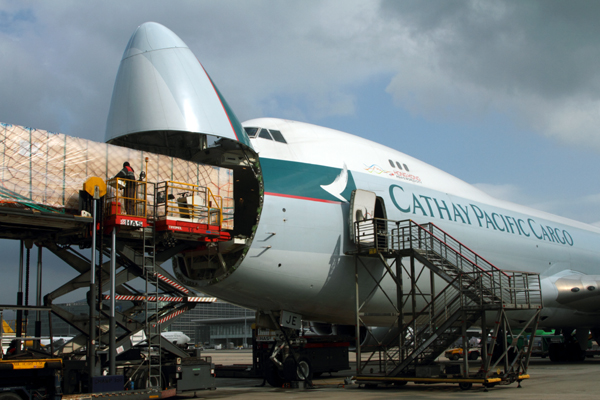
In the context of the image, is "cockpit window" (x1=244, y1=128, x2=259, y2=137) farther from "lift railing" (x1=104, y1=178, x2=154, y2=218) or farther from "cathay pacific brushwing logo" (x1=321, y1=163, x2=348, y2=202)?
"lift railing" (x1=104, y1=178, x2=154, y2=218)

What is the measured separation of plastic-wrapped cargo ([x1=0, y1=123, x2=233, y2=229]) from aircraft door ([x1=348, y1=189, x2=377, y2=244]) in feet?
14.7

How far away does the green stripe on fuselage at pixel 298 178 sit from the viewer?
13750 millimetres

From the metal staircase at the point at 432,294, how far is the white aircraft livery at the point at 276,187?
0.55 m

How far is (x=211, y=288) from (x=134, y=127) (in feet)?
13.6

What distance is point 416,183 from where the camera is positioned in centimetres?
1725

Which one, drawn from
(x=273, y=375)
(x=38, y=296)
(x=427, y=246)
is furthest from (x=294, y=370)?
(x=38, y=296)

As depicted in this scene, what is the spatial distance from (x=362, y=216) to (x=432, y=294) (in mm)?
2590

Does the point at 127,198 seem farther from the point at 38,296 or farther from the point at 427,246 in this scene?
the point at 427,246

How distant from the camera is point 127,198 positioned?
35.7ft

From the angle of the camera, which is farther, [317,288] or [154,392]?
[317,288]

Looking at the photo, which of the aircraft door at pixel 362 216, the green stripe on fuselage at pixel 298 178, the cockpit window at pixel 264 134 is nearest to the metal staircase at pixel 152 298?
the green stripe on fuselage at pixel 298 178

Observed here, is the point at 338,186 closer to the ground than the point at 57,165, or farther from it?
farther from it

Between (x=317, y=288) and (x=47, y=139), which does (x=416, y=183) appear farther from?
(x=47, y=139)

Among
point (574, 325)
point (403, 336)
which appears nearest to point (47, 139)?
point (403, 336)
